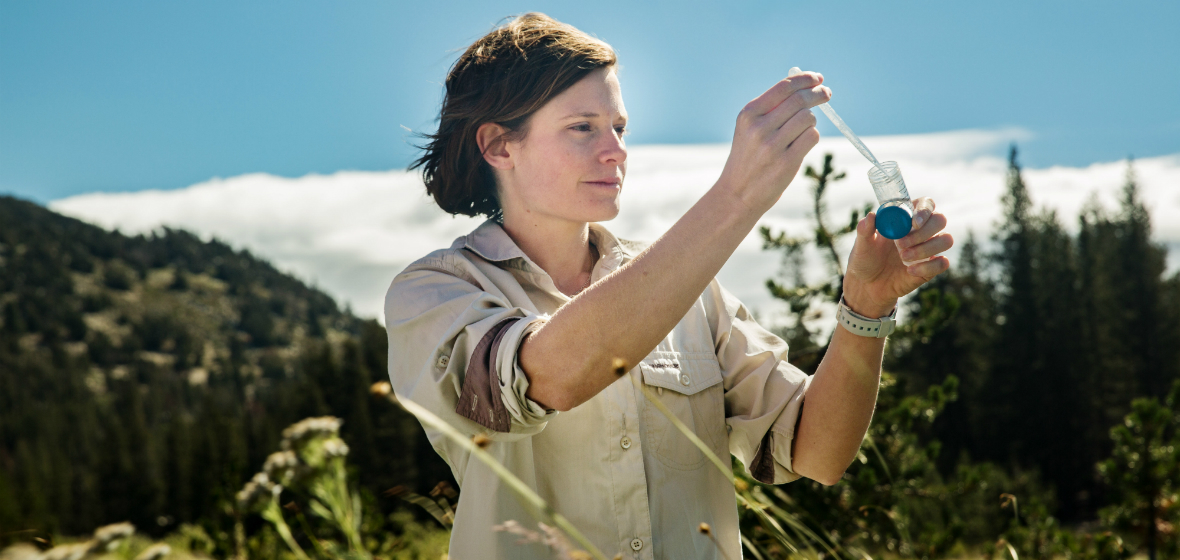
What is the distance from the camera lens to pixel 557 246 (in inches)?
96.3

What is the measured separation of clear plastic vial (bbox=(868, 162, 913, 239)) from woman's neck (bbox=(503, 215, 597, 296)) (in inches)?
34.0

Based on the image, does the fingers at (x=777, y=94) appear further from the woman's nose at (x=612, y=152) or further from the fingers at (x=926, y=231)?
the woman's nose at (x=612, y=152)

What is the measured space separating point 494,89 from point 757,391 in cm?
117

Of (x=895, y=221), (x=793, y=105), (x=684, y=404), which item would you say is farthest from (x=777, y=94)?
(x=684, y=404)

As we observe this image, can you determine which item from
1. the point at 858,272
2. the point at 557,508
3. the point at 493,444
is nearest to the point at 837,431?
the point at 858,272

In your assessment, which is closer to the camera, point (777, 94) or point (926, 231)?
point (777, 94)

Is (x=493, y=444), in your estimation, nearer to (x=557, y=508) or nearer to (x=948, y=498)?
(x=557, y=508)

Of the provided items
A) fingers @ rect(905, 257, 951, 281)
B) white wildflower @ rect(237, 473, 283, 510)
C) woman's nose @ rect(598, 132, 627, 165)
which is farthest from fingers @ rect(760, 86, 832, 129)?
white wildflower @ rect(237, 473, 283, 510)

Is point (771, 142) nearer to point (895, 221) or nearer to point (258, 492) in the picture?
point (895, 221)

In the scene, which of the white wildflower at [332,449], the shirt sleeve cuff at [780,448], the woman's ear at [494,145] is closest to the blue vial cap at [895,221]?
the shirt sleeve cuff at [780,448]

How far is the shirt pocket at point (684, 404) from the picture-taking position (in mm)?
2115

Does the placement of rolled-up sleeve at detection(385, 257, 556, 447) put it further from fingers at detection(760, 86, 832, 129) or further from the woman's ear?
fingers at detection(760, 86, 832, 129)

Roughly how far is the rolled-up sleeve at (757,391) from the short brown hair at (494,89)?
0.81 m

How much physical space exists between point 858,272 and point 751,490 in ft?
4.52
